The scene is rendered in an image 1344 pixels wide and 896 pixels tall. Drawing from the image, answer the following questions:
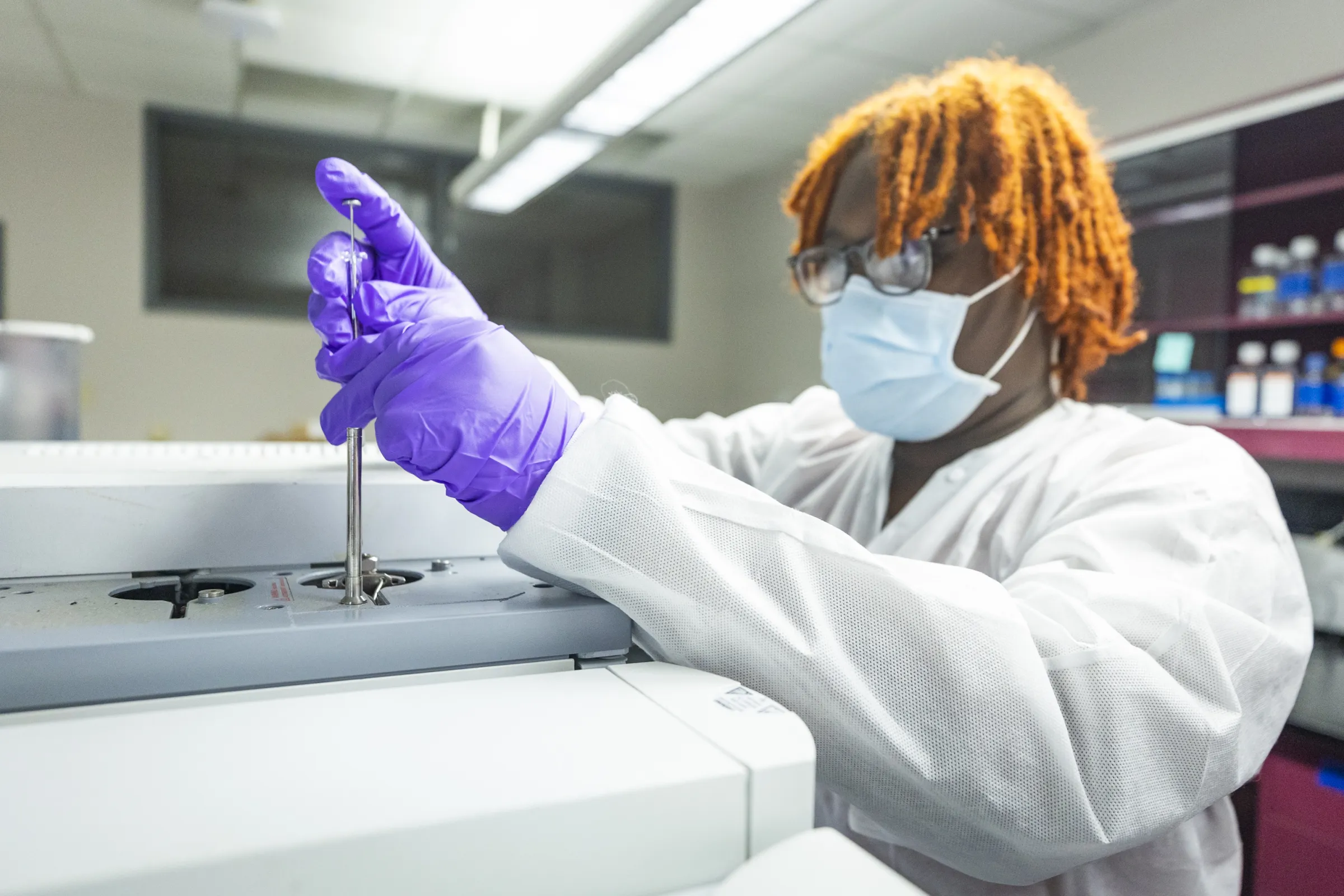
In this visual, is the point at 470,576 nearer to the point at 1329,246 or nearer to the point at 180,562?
the point at 180,562

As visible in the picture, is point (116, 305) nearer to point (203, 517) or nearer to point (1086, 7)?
point (203, 517)

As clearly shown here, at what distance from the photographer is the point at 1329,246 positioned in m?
2.39

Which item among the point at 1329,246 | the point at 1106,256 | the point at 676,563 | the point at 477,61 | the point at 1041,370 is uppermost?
the point at 477,61

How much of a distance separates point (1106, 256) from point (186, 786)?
3.57 feet

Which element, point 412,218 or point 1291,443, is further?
→ point 412,218

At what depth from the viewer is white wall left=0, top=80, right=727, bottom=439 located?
358 centimetres

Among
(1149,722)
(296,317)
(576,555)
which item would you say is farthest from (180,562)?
(296,317)

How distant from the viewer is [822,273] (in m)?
1.13

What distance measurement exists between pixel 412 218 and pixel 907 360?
12.0 ft

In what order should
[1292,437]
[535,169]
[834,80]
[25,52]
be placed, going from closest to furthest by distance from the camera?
[1292,437], [25,52], [834,80], [535,169]

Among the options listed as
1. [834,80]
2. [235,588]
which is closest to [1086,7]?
[834,80]

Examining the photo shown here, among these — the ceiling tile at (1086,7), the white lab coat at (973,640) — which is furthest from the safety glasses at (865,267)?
the ceiling tile at (1086,7)

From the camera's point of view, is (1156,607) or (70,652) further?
(1156,607)

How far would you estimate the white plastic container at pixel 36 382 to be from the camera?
60.3 inches
